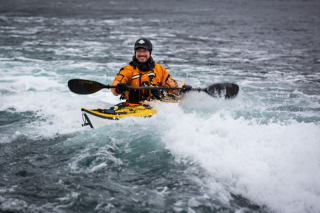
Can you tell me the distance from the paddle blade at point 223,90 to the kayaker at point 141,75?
47 cm

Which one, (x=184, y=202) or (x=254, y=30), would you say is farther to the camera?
(x=254, y=30)

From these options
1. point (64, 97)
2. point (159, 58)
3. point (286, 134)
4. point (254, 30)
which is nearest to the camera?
point (286, 134)

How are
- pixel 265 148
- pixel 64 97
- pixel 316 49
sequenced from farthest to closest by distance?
pixel 316 49 < pixel 64 97 < pixel 265 148

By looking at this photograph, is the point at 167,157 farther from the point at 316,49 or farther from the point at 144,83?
the point at 316,49

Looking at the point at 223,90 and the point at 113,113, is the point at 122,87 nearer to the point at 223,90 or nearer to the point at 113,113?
the point at 113,113

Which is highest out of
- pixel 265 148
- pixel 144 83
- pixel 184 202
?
pixel 144 83

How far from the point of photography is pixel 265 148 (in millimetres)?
4750

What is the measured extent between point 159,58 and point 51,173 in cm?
970

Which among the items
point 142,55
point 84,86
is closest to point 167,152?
point 142,55

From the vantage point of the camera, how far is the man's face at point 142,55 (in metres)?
5.71

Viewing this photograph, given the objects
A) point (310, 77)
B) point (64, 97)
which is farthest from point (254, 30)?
point (64, 97)

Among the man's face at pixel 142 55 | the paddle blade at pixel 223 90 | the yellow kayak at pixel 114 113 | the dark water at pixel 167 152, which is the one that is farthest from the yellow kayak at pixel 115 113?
the paddle blade at pixel 223 90

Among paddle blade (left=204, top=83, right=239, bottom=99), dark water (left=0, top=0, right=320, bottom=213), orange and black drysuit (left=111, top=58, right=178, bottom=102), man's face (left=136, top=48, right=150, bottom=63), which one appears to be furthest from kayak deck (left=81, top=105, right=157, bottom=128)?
paddle blade (left=204, top=83, right=239, bottom=99)

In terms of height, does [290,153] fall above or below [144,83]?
below
